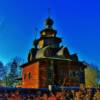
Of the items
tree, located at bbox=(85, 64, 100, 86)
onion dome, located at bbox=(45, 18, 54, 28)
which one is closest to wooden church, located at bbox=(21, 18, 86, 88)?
onion dome, located at bbox=(45, 18, 54, 28)

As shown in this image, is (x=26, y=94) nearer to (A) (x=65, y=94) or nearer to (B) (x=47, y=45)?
(A) (x=65, y=94)

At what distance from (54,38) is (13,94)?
83.5ft

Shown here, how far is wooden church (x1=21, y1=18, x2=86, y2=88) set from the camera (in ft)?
136

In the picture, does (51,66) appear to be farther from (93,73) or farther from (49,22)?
(93,73)

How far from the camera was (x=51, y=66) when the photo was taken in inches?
1639

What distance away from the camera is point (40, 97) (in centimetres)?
2295

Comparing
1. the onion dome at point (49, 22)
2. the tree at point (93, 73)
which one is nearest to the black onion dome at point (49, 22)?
the onion dome at point (49, 22)

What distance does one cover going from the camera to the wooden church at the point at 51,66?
41375 mm

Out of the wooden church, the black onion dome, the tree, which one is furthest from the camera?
the tree

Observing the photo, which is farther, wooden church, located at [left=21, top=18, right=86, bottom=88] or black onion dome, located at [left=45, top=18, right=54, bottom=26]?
black onion dome, located at [left=45, top=18, right=54, bottom=26]

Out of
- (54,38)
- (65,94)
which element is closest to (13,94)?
(65,94)

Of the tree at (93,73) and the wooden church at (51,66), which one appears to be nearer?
the wooden church at (51,66)

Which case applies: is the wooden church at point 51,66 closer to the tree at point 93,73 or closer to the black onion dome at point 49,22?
the black onion dome at point 49,22

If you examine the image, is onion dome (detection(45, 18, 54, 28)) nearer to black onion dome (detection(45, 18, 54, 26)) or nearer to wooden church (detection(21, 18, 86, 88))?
black onion dome (detection(45, 18, 54, 26))
